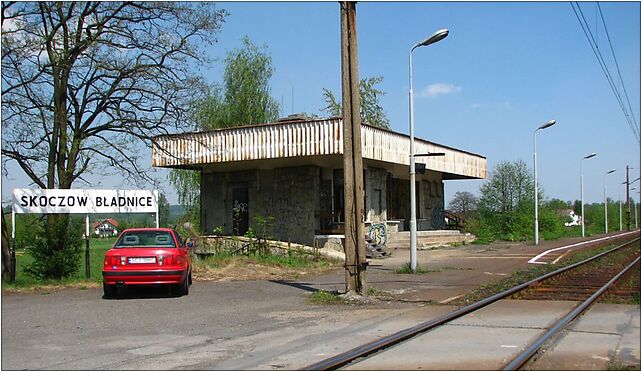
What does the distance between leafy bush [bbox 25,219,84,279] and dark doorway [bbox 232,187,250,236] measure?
15.7m

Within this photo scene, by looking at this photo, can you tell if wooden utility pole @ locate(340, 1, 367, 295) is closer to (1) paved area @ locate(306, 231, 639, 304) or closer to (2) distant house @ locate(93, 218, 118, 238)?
(1) paved area @ locate(306, 231, 639, 304)

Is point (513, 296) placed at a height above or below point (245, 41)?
below

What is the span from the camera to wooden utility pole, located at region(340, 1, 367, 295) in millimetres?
13727

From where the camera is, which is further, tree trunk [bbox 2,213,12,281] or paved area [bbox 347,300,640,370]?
tree trunk [bbox 2,213,12,281]

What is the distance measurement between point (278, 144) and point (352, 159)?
14312mm

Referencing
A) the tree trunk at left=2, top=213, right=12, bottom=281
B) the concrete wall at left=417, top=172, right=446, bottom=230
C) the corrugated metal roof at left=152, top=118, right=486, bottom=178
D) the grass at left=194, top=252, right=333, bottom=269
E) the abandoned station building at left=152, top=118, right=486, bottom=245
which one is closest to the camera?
the tree trunk at left=2, top=213, right=12, bottom=281

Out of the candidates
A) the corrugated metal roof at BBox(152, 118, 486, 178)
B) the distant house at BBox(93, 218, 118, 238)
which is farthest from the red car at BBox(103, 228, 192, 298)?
the corrugated metal roof at BBox(152, 118, 486, 178)

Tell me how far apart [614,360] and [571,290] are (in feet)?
25.2

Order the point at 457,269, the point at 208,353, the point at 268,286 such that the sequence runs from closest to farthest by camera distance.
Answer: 1. the point at 208,353
2. the point at 268,286
3. the point at 457,269

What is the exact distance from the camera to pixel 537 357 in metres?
7.55

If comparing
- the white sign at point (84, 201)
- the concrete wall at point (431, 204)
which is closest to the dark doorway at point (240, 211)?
the concrete wall at point (431, 204)

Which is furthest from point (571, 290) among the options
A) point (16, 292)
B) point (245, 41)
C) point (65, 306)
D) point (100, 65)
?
point (245, 41)

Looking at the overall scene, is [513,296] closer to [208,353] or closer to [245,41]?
[208,353]

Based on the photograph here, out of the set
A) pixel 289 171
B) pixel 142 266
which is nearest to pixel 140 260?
pixel 142 266
